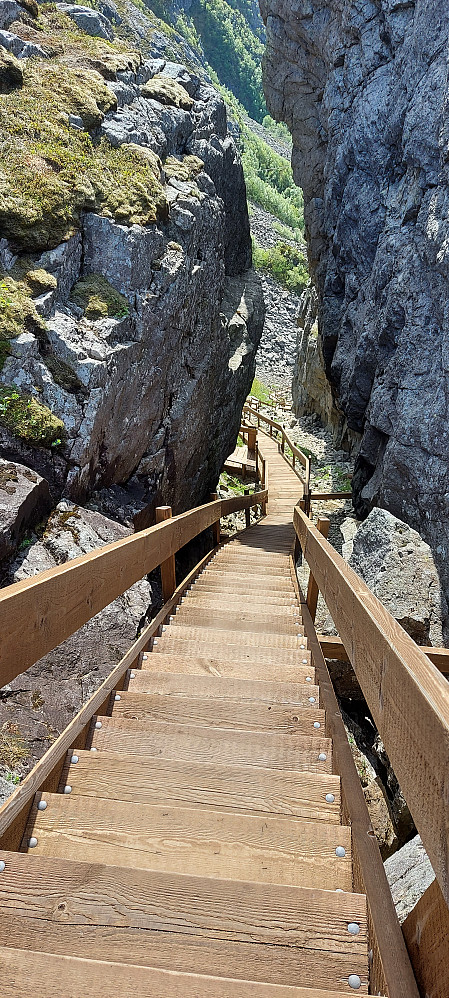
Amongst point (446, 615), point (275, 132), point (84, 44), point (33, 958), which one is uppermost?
point (275, 132)

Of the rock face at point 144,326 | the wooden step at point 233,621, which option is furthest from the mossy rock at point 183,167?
the wooden step at point 233,621

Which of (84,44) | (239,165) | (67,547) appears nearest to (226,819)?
(67,547)

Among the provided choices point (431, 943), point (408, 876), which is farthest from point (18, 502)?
point (431, 943)

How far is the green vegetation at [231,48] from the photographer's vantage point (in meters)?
85.9

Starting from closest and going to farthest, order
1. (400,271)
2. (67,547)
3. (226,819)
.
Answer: (226,819) < (67,547) < (400,271)

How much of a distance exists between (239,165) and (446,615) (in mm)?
13262

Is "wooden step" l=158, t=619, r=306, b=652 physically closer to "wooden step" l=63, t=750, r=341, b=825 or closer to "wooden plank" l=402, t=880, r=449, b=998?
"wooden step" l=63, t=750, r=341, b=825

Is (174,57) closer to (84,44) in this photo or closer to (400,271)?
(84,44)

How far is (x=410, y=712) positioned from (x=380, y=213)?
14.9 m

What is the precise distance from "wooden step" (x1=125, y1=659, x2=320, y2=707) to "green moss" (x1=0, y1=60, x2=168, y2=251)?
21.8 ft

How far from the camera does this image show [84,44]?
1009cm

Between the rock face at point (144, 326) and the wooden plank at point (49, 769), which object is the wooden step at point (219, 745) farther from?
the rock face at point (144, 326)

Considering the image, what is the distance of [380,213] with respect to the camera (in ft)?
43.7

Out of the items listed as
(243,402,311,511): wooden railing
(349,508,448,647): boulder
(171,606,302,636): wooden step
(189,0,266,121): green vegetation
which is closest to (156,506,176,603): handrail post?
(171,606,302,636): wooden step
